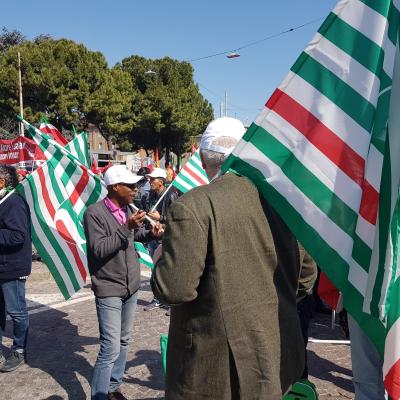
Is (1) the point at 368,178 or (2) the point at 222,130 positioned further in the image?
(2) the point at 222,130

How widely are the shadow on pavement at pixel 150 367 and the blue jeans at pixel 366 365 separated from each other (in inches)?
80.1

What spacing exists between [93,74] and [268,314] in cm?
3567

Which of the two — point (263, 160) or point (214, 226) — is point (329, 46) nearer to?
point (263, 160)

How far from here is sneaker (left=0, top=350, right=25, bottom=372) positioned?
4.72 m

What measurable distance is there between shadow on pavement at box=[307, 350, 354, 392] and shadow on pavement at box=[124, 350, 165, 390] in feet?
4.56

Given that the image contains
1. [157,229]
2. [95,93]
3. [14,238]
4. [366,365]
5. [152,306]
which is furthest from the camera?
[95,93]

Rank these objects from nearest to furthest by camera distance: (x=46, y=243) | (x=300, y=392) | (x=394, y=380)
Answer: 1. (x=394, y=380)
2. (x=300, y=392)
3. (x=46, y=243)

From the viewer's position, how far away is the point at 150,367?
4801 mm

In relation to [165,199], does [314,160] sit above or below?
above

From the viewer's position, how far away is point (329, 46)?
1.85 m

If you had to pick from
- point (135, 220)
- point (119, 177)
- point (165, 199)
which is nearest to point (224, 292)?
point (135, 220)

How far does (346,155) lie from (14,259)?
3600 mm

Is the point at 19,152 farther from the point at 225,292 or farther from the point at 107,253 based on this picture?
the point at 225,292

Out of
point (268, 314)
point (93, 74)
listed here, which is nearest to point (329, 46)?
point (268, 314)
